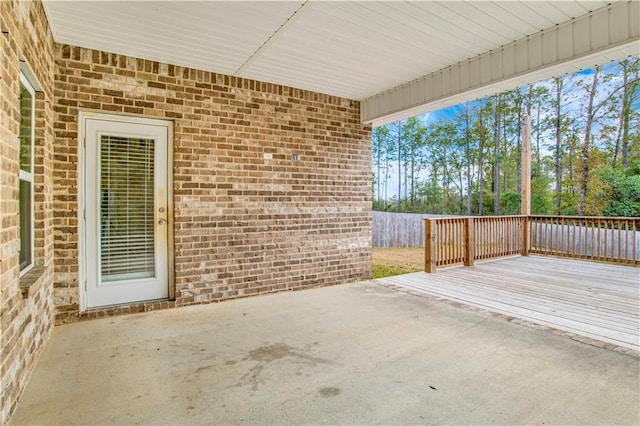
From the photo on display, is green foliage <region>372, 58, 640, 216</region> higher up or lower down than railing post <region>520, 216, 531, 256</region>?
higher up

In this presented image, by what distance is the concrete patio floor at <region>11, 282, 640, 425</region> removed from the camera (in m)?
2.01

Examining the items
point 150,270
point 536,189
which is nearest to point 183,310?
point 150,270

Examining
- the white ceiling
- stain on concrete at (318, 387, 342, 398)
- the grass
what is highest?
the white ceiling

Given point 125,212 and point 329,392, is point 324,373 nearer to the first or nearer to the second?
point 329,392

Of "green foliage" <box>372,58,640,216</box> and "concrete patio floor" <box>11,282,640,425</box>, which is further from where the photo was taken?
"green foliage" <box>372,58,640,216</box>

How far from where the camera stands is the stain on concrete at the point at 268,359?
2.40 meters

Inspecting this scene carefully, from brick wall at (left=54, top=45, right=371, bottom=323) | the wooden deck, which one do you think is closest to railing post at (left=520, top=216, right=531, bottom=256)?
the wooden deck

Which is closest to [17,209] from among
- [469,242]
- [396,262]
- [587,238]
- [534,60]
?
[534,60]

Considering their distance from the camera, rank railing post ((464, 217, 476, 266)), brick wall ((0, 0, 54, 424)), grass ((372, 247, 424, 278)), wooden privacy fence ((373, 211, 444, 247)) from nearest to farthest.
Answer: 1. brick wall ((0, 0, 54, 424))
2. railing post ((464, 217, 476, 266))
3. grass ((372, 247, 424, 278))
4. wooden privacy fence ((373, 211, 444, 247))

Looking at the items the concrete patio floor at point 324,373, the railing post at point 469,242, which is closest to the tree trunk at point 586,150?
the railing post at point 469,242

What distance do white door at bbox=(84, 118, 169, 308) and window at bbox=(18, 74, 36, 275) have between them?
87cm

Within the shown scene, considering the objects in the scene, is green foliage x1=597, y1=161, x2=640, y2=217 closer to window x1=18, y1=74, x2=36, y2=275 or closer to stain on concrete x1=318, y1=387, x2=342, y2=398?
stain on concrete x1=318, y1=387, x2=342, y2=398

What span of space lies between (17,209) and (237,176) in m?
2.48

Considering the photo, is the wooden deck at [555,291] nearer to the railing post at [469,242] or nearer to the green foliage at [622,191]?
the railing post at [469,242]
